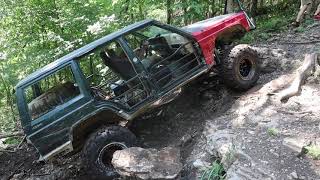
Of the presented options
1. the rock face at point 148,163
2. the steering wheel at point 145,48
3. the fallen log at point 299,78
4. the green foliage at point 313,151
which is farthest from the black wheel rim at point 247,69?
the green foliage at point 313,151

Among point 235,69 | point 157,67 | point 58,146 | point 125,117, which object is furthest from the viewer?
point 235,69

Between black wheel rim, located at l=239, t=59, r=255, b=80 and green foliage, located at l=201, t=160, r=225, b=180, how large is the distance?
8.56 feet

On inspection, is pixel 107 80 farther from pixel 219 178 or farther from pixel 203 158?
pixel 219 178

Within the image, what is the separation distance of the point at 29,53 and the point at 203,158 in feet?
20.5

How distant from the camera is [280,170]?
3984mm

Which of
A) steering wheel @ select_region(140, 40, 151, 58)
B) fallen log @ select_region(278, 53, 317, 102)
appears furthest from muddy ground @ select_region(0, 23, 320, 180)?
steering wheel @ select_region(140, 40, 151, 58)

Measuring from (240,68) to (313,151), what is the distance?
8.87ft

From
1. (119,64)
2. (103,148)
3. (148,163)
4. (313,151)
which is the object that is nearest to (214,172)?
(148,163)

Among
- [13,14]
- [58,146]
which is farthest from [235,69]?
[13,14]

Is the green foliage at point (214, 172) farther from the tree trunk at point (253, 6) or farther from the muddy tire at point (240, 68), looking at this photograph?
the tree trunk at point (253, 6)

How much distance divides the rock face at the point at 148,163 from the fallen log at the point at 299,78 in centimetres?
197

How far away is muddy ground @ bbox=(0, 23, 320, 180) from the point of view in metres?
4.30

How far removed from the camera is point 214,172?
4270mm

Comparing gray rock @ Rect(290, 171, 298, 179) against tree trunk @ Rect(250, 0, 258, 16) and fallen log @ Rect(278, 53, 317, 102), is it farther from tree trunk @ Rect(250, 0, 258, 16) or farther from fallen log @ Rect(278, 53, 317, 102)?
tree trunk @ Rect(250, 0, 258, 16)
